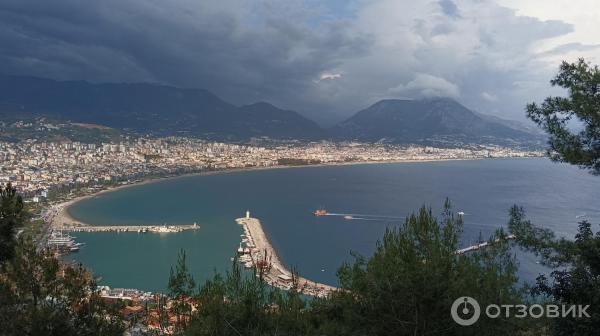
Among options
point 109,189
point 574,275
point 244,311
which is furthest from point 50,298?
point 109,189

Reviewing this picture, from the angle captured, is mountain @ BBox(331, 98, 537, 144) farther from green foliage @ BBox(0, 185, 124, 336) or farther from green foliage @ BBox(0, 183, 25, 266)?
green foliage @ BBox(0, 185, 124, 336)

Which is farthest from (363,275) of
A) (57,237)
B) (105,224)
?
(105,224)

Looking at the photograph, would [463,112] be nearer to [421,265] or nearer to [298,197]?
[298,197]

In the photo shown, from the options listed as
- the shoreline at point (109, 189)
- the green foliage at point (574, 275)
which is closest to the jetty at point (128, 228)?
the shoreline at point (109, 189)

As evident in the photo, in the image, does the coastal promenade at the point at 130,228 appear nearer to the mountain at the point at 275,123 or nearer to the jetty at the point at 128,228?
the jetty at the point at 128,228

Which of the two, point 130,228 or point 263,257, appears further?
point 130,228

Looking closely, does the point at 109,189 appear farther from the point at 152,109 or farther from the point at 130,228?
the point at 152,109
